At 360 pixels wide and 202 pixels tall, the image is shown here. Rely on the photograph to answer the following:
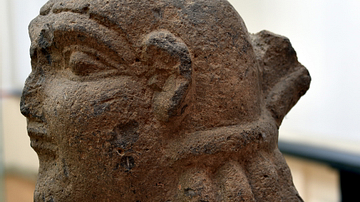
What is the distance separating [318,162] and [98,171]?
79.5 inches

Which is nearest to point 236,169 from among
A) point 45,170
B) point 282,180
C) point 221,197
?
point 221,197

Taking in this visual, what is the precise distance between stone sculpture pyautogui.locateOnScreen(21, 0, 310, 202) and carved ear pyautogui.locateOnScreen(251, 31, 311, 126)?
1.00ft

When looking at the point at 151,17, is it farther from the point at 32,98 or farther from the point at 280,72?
the point at 280,72

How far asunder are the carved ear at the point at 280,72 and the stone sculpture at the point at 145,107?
305 millimetres

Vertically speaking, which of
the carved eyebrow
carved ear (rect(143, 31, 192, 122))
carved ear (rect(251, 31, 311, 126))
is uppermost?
the carved eyebrow

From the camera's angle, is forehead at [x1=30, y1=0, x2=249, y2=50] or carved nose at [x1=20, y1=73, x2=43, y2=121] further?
carved nose at [x1=20, y1=73, x2=43, y2=121]

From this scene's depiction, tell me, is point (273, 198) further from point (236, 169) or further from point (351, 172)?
point (351, 172)

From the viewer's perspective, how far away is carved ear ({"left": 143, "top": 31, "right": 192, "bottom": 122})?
1296 millimetres

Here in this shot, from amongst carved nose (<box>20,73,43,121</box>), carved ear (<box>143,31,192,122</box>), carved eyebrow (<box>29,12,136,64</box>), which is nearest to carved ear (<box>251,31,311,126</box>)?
carved ear (<box>143,31,192,122</box>)

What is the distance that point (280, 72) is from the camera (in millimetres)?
1832

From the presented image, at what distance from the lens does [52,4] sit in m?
1.53

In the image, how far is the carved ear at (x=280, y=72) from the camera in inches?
69.2

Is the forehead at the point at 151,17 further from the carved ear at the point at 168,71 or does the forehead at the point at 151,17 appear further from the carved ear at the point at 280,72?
the carved ear at the point at 280,72

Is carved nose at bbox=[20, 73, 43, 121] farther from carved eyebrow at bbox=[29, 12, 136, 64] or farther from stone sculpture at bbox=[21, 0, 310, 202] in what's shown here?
carved eyebrow at bbox=[29, 12, 136, 64]
